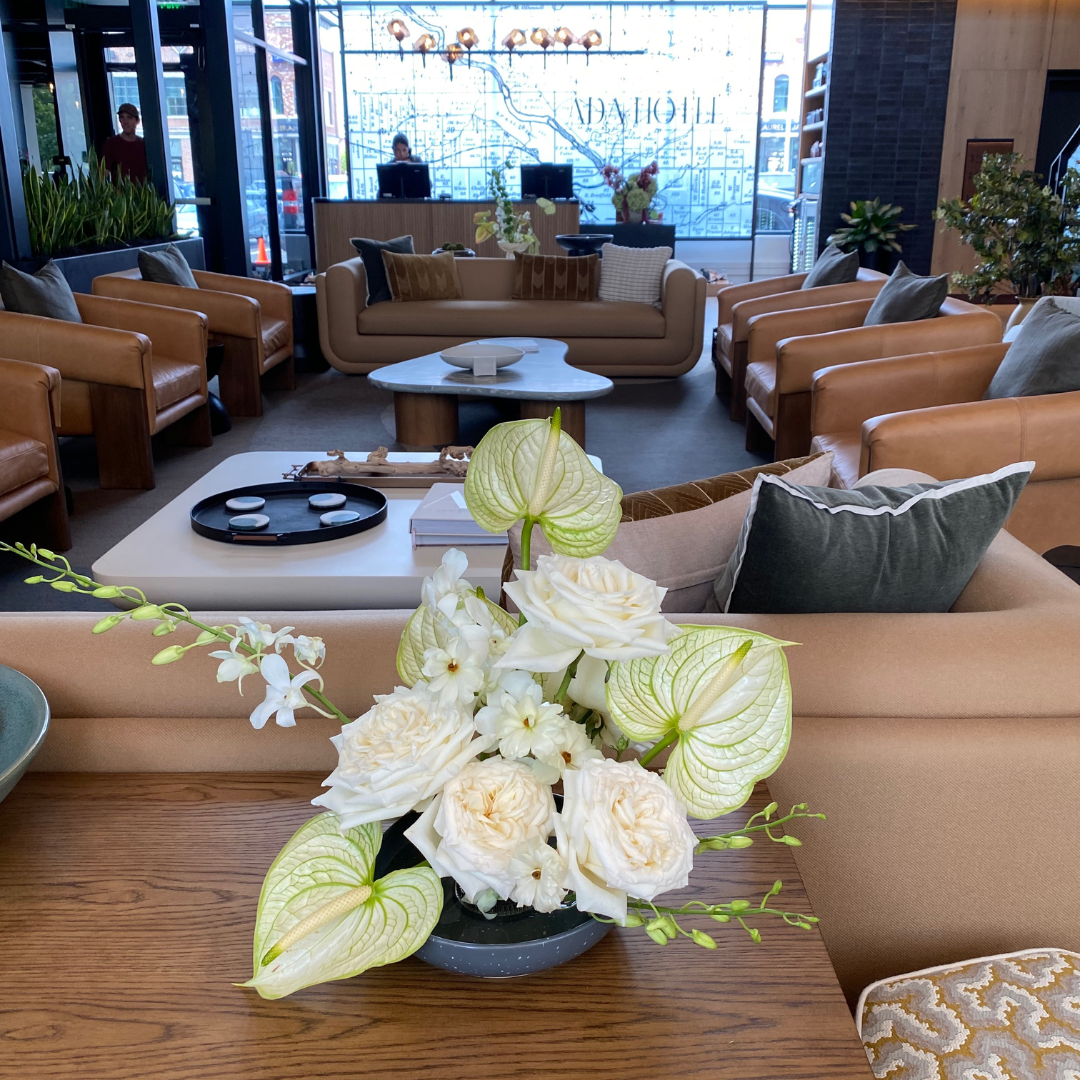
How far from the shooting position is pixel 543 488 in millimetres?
711

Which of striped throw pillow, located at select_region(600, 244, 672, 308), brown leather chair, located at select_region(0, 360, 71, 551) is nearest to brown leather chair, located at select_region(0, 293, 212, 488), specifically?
brown leather chair, located at select_region(0, 360, 71, 551)

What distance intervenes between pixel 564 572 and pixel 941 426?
2.36m

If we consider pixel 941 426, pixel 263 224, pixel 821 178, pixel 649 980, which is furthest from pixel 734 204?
pixel 649 980

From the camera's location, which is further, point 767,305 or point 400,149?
point 400,149

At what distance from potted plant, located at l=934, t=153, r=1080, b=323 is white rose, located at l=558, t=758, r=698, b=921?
429 centimetres

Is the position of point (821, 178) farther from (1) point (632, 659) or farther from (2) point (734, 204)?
(1) point (632, 659)

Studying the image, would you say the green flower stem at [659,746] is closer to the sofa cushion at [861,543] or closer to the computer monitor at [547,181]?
the sofa cushion at [861,543]

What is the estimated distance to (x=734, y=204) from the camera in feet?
37.7

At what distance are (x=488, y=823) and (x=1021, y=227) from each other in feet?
15.5

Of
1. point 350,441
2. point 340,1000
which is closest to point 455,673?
point 340,1000

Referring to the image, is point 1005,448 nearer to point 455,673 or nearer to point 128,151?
point 455,673

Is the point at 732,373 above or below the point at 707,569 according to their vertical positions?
below

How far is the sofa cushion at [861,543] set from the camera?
1.23 meters

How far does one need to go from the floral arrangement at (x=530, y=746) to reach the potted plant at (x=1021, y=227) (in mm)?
4205
